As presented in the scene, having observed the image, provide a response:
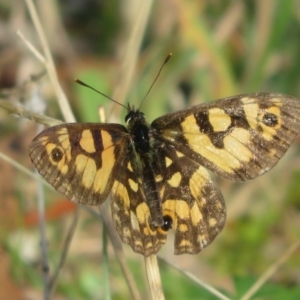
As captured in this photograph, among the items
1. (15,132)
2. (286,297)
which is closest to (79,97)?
(15,132)

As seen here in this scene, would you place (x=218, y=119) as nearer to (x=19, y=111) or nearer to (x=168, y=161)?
(x=168, y=161)

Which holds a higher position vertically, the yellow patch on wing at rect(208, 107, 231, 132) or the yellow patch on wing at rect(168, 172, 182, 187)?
the yellow patch on wing at rect(208, 107, 231, 132)

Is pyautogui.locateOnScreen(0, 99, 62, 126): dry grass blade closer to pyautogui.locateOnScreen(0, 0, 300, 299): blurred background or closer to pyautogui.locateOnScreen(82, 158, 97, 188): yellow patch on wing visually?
pyautogui.locateOnScreen(82, 158, 97, 188): yellow patch on wing

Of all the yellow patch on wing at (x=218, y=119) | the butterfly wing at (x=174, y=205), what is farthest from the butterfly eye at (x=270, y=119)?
the butterfly wing at (x=174, y=205)

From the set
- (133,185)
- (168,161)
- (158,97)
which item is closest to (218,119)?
(168,161)

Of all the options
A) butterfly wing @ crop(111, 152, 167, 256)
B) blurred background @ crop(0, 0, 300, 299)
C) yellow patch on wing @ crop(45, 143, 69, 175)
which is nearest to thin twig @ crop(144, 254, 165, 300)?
butterfly wing @ crop(111, 152, 167, 256)

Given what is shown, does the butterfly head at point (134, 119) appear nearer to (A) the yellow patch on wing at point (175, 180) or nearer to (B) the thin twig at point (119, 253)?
(A) the yellow patch on wing at point (175, 180)
